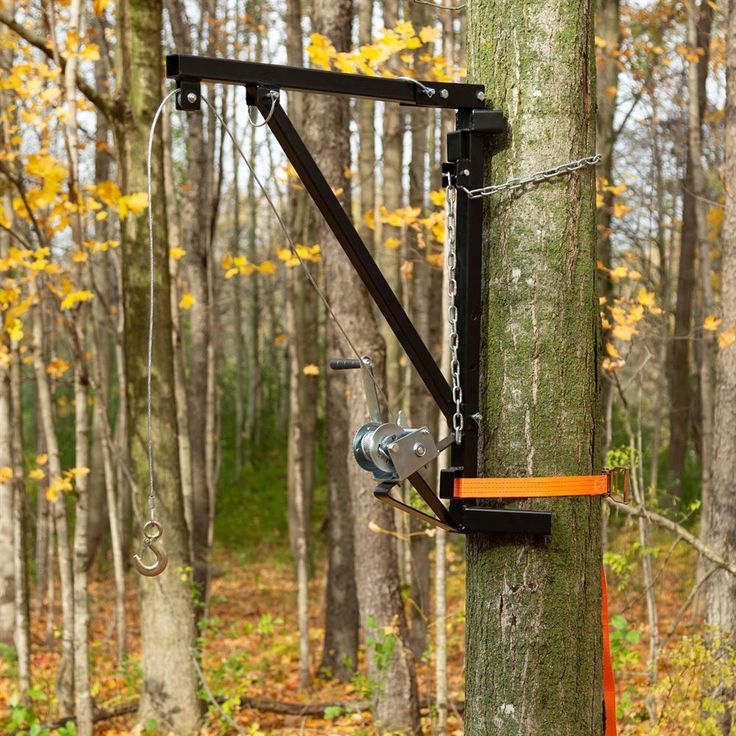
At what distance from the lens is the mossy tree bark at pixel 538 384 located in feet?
7.73

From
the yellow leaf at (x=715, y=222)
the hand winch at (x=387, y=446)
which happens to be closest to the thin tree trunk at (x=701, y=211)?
the yellow leaf at (x=715, y=222)

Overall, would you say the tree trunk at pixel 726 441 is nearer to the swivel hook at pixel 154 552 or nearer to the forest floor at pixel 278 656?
the forest floor at pixel 278 656

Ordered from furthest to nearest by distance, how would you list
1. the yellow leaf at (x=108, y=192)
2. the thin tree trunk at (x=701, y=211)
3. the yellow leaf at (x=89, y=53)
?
the thin tree trunk at (x=701, y=211) → the yellow leaf at (x=108, y=192) → the yellow leaf at (x=89, y=53)

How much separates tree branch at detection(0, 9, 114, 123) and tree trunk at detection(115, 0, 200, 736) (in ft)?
0.45

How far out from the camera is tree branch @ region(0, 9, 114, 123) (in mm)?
5043

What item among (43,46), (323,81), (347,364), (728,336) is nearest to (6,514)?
(43,46)

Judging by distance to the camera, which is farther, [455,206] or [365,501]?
[365,501]

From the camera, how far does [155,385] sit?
5.89 metres

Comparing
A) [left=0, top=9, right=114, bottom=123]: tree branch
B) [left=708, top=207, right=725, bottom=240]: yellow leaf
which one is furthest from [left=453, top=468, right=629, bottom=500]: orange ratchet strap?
[left=708, top=207, right=725, bottom=240]: yellow leaf

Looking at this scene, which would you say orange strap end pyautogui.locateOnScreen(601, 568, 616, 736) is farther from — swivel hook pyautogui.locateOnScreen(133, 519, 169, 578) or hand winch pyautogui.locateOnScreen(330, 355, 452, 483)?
swivel hook pyautogui.locateOnScreen(133, 519, 169, 578)

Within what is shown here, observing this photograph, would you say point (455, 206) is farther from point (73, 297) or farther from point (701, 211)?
point (701, 211)

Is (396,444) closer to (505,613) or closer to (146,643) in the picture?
(505,613)

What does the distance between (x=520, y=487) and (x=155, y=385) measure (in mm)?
3929

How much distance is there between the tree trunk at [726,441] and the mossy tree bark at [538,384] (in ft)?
10.0
